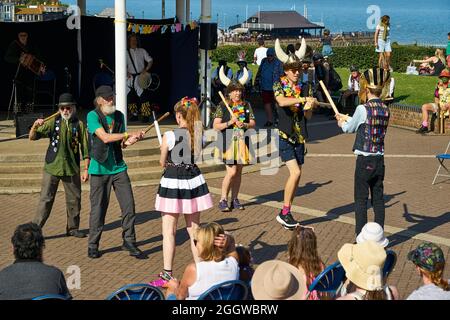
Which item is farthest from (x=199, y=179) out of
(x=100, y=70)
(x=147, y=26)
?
(x=100, y=70)

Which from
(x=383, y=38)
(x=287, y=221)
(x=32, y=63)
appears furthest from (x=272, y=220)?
(x=383, y=38)

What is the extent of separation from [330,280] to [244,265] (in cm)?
74

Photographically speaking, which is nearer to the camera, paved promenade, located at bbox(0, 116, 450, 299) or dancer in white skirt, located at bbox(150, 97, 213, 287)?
dancer in white skirt, located at bbox(150, 97, 213, 287)

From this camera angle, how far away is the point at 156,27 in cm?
1641

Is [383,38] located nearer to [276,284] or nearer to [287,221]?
[287,221]

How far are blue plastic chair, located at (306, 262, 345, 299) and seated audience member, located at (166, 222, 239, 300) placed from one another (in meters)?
0.65

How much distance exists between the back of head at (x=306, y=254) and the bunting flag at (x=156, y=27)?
32.5 ft

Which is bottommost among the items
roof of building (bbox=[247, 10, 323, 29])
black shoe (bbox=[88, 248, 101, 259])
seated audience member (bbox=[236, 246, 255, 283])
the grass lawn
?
black shoe (bbox=[88, 248, 101, 259])

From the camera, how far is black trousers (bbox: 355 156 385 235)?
29.8ft

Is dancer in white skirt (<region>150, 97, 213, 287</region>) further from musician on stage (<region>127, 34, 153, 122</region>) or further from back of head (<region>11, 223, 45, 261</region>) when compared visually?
musician on stage (<region>127, 34, 153, 122</region>)

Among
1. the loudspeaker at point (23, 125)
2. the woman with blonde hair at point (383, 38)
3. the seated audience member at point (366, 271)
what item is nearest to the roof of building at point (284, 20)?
the woman with blonde hair at point (383, 38)

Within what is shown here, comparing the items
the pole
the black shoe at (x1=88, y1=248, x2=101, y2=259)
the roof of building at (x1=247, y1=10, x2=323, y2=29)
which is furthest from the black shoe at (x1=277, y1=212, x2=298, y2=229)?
the roof of building at (x1=247, y1=10, x2=323, y2=29)

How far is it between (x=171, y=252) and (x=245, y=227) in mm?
2254
